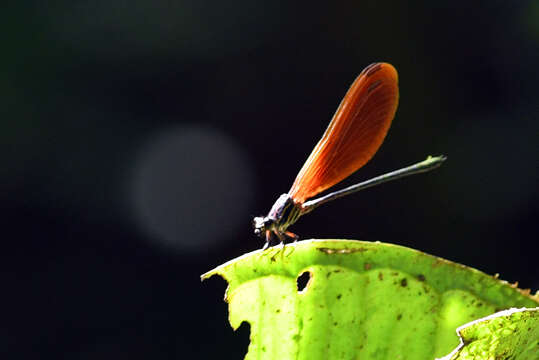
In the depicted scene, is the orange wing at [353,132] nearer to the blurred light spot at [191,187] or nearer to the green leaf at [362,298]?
the green leaf at [362,298]

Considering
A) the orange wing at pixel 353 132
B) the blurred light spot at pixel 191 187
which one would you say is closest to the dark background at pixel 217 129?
the blurred light spot at pixel 191 187

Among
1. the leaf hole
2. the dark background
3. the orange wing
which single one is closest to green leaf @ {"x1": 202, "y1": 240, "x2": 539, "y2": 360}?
the leaf hole

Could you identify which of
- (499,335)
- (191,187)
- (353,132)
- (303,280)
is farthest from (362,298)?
(191,187)

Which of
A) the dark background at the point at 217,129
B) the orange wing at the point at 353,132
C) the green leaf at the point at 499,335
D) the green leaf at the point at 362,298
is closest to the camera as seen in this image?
the green leaf at the point at 499,335

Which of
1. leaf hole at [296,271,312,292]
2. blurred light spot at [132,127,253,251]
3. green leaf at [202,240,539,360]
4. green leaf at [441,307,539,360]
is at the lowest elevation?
green leaf at [441,307,539,360]

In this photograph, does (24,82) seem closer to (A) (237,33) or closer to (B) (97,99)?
(B) (97,99)

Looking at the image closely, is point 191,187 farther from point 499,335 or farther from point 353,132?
point 499,335

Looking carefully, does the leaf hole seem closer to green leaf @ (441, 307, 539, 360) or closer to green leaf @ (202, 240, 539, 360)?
green leaf @ (202, 240, 539, 360)
